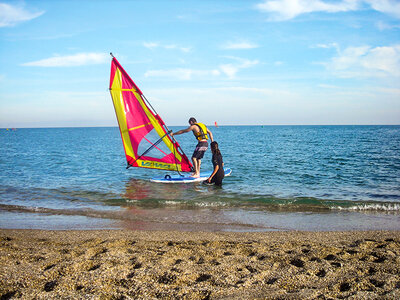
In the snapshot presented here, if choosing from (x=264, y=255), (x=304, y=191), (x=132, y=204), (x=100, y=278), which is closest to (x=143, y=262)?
(x=100, y=278)

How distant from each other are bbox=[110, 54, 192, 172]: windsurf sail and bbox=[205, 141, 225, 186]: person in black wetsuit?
1.77 metres

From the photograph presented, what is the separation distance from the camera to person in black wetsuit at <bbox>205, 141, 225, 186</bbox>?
11101 mm

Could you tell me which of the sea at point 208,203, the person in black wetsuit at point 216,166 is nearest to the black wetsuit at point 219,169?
the person in black wetsuit at point 216,166

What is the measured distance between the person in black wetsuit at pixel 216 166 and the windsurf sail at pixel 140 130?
1771 mm

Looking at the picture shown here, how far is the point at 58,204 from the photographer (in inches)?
370

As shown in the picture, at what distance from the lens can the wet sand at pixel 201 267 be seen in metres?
3.46

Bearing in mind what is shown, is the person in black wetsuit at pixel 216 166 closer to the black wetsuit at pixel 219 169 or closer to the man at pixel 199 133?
the black wetsuit at pixel 219 169

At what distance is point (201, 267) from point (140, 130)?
890 cm

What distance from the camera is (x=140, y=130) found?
12.5 meters

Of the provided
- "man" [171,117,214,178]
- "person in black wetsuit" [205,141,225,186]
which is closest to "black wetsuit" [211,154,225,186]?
"person in black wetsuit" [205,141,225,186]

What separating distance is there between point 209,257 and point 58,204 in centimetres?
628

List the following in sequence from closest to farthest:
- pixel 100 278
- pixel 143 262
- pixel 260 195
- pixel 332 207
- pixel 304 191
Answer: pixel 100 278 → pixel 143 262 → pixel 332 207 → pixel 260 195 → pixel 304 191

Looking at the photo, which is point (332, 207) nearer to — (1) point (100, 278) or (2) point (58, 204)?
(1) point (100, 278)

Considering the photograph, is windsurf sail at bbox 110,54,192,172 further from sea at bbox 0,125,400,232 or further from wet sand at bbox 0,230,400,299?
wet sand at bbox 0,230,400,299
